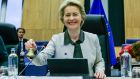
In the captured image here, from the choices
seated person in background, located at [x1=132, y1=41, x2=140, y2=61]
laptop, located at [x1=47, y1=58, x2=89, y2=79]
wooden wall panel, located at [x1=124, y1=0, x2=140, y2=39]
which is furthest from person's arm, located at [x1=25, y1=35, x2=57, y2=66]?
wooden wall panel, located at [x1=124, y1=0, x2=140, y2=39]

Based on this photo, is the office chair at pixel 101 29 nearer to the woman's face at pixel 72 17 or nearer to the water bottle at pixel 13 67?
the woman's face at pixel 72 17

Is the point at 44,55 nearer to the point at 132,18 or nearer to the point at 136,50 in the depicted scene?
the point at 136,50

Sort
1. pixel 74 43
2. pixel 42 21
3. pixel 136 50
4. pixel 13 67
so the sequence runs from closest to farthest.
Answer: pixel 13 67 < pixel 74 43 < pixel 136 50 < pixel 42 21

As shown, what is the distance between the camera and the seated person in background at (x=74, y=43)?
2.46 metres

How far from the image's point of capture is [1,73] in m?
2.05


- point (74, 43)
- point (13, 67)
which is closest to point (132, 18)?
point (74, 43)

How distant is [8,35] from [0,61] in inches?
24.1

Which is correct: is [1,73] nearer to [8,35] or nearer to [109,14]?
[8,35]

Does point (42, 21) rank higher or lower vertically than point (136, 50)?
higher

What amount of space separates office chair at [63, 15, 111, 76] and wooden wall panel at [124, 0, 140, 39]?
4.57 meters

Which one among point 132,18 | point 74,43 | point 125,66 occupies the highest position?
point 132,18

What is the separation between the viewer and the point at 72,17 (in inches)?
97.3

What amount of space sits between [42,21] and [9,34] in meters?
4.45

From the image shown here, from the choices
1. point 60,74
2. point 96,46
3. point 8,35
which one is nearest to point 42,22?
point 8,35
